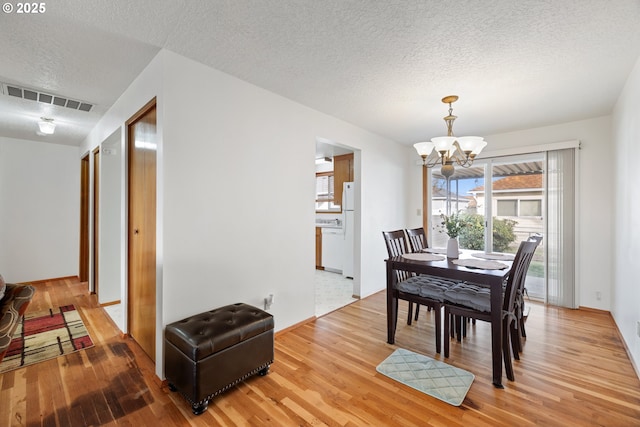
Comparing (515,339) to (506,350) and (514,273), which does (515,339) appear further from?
(514,273)

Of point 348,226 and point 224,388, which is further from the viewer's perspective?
point 348,226

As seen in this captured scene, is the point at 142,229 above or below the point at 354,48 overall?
below

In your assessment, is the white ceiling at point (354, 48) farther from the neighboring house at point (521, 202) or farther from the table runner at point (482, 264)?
the table runner at point (482, 264)

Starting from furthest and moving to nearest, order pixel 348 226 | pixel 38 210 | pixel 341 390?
pixel 348 226, pixel 38 210, pixel 341 390

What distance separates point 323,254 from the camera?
5.70m

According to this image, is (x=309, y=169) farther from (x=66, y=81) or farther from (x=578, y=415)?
(x=578, y=415)

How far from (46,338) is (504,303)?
14.0 ft

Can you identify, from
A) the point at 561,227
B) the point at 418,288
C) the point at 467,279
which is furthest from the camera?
the point at 561,227

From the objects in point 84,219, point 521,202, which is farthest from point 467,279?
point 84,219

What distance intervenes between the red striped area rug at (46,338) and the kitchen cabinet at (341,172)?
424cm

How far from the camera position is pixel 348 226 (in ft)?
17.0

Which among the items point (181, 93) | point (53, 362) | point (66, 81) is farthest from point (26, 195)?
point (181, 93)

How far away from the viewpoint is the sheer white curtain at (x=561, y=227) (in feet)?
11.9

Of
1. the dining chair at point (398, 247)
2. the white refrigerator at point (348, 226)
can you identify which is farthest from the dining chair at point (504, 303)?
the white refrigerator at point (348, 226)
